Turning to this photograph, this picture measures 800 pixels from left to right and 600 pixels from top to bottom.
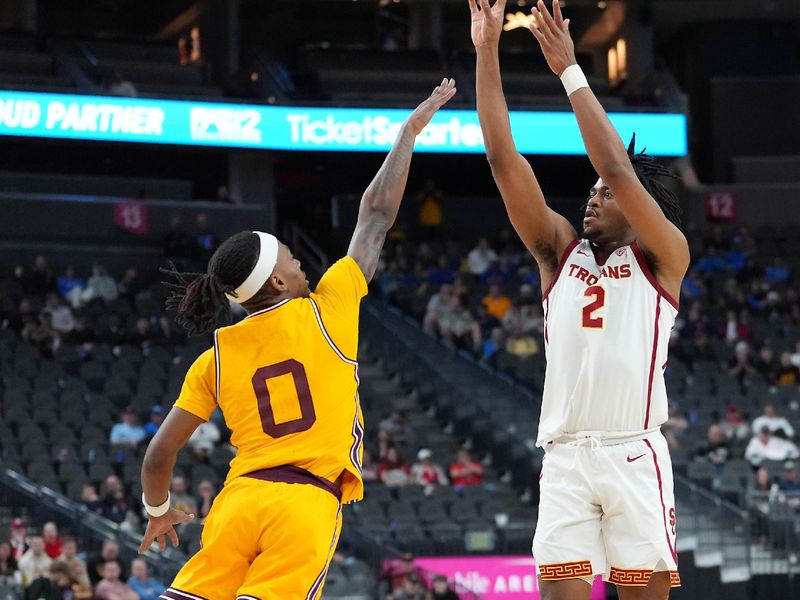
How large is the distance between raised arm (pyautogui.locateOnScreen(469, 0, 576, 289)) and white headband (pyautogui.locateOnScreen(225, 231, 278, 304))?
938mm

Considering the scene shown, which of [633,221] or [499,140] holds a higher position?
[499,140]

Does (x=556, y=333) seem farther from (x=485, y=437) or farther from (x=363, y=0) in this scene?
(x=363, y=0)

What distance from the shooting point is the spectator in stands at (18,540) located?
1355 cm

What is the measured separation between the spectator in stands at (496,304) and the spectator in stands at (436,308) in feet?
2.03

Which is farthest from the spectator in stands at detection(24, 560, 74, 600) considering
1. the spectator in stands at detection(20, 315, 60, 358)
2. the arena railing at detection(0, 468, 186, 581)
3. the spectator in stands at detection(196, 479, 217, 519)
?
the spectator in stands at detection(20, 315, 60, 358)

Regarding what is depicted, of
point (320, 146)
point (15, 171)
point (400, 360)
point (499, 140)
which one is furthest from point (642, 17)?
point (499, 140)

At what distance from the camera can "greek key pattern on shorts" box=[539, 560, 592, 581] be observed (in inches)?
206

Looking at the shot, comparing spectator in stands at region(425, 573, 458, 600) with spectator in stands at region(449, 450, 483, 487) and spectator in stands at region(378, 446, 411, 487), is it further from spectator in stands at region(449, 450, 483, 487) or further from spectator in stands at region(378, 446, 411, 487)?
spectator in stands at region(449, 450, 483, 487)

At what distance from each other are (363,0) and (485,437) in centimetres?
1355

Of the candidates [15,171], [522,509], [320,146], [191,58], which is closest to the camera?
[522,509]

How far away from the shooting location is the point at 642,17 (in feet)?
98.5

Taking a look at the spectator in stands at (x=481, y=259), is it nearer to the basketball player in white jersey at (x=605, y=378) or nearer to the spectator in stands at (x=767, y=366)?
the spectator in stands at (x=767, y=366)

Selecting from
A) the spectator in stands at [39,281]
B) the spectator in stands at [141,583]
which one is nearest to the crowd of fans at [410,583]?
the spectator in stands at [141,583]

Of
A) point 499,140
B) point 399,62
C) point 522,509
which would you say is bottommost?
point 522,509
